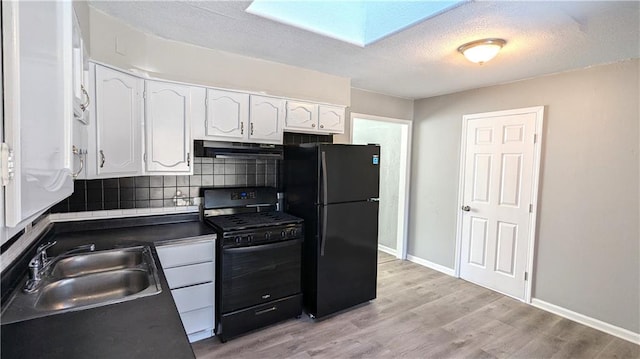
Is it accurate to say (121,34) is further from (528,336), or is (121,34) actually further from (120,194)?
(528,336)

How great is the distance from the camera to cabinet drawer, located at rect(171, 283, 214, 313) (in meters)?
2.44

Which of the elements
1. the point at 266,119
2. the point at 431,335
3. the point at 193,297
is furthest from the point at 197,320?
the point at 431,335

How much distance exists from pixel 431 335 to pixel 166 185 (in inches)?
107

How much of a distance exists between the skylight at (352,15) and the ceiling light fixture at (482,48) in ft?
2.00

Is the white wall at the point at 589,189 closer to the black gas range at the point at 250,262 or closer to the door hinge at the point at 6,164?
the black gas range at the point at 250,262

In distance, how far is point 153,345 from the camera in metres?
1.03

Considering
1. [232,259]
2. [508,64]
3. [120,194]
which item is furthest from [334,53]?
[120,194]

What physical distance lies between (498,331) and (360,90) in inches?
118

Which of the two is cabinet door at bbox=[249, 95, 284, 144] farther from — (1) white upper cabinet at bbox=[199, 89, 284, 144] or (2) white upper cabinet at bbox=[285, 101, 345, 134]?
(2) white upper cabinet at bbox=[285, 101, 345, 134]

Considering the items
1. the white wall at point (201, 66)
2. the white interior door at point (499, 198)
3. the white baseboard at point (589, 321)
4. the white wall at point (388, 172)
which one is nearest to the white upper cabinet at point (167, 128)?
the white wall at point (201, 66)

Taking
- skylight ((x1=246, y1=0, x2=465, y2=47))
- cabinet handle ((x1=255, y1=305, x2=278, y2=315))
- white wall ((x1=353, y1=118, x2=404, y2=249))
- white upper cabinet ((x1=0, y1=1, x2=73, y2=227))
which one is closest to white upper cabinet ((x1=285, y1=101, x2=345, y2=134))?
skylight ((x1=246, y1=0, x2=465, y2=47))

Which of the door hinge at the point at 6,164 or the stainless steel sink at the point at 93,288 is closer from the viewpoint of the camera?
the door hinge at the point at 6,164

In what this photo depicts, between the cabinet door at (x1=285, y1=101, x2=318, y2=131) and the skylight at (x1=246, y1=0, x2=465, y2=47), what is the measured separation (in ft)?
3.07

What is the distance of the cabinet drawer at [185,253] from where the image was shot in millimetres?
2344
